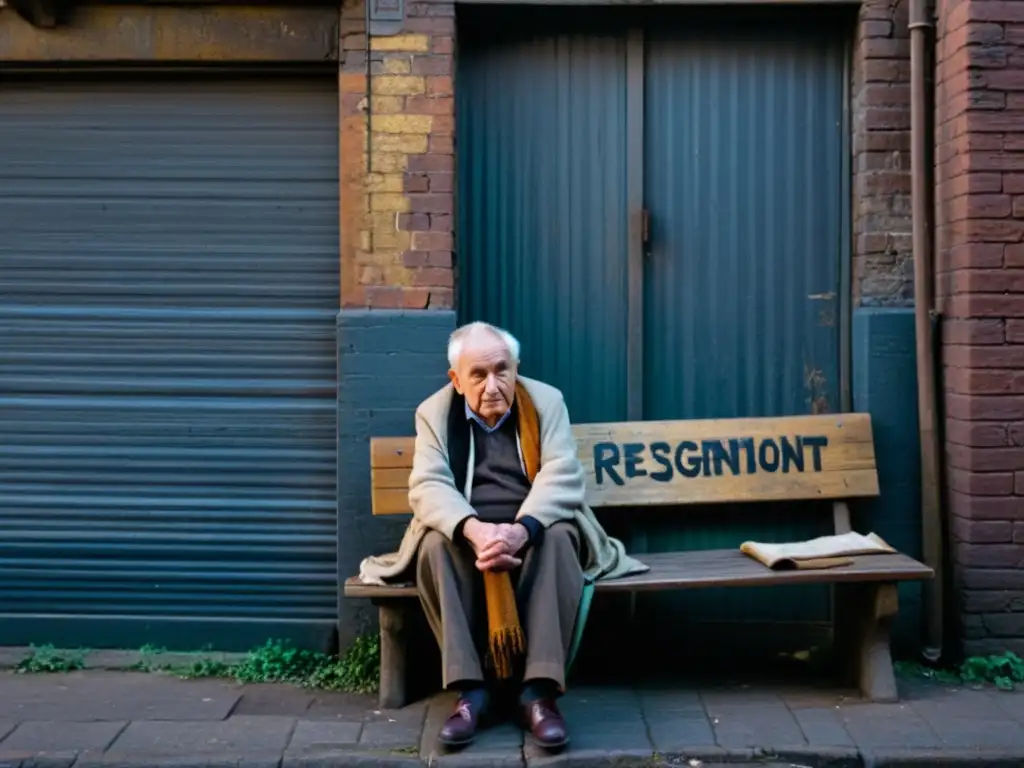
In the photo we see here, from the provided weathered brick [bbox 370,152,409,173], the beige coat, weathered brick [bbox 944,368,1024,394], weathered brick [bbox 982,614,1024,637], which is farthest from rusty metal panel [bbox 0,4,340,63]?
weathered brick [bbox 982,614,1024,637]

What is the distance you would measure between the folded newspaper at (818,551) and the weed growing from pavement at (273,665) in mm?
1650

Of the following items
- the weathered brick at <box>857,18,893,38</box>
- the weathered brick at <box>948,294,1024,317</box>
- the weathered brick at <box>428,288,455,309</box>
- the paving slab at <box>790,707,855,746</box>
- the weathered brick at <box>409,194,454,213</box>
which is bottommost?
the paving slab at <box>790,707,855,746</box>

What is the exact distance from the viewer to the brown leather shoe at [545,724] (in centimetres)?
429

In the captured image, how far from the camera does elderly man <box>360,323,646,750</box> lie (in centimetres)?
447

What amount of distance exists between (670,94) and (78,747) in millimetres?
3581

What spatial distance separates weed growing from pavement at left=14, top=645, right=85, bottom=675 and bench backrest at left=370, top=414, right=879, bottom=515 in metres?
2.32

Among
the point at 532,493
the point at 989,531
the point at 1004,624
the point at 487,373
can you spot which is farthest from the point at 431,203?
the point at 1004,624

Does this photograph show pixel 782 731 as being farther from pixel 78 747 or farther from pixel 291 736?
pixel 78 747

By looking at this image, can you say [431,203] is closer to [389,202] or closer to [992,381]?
[389,202]

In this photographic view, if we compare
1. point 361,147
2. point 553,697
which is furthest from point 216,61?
point 553,697

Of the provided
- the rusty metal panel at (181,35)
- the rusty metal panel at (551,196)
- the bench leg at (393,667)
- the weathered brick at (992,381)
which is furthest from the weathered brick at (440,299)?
the weathered brick at (992,381)

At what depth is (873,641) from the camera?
4.95 metres

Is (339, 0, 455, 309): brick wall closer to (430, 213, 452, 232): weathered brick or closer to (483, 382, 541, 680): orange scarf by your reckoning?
(430, 213, 452, 232): weathered brick

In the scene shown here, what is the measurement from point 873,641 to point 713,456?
1011mm
